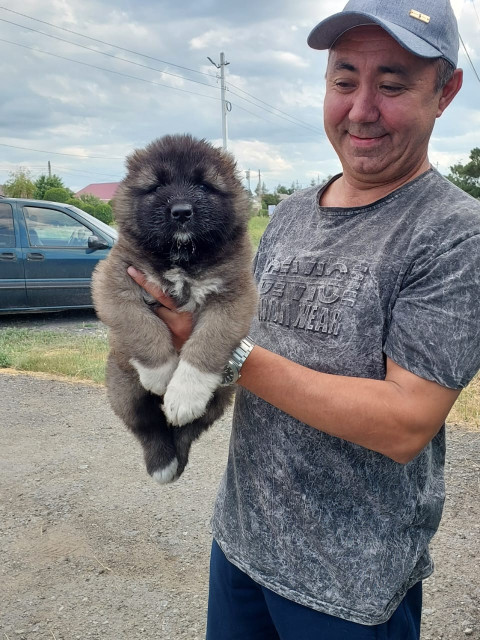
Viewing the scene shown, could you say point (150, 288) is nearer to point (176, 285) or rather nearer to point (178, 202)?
point (176, 285)

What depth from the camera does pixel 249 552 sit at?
6.04ft

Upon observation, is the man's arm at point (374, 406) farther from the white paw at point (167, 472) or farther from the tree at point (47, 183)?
the tree at point (47, 183)

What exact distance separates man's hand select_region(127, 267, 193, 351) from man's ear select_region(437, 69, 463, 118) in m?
1.03

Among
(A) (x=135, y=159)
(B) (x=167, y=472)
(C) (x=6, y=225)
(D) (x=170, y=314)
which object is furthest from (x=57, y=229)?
(D) (x=170, y=314)

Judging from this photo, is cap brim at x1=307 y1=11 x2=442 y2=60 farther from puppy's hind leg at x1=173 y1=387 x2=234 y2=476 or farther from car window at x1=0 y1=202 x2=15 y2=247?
car window at x1=0 y1=202 x2=15 y2=247

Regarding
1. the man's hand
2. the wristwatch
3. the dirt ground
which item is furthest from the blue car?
the wristwatch

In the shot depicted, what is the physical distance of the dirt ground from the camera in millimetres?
3195

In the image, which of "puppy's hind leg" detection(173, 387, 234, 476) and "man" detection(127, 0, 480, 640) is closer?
"man" detection(127, 0, 480, 640)

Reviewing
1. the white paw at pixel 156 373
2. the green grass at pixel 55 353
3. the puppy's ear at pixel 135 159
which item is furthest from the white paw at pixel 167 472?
the green grass at pixel 55 353

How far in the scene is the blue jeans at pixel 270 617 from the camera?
65.4 inches

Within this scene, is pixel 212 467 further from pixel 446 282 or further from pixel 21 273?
pixel 21 273

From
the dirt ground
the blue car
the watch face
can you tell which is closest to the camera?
the watch face

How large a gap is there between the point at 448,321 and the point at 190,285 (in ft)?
3.60

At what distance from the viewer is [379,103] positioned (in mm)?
1707
